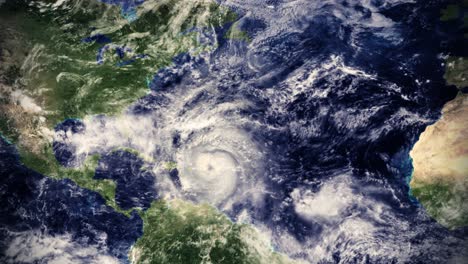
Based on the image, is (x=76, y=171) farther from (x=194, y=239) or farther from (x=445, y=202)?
(x=445, y=202)

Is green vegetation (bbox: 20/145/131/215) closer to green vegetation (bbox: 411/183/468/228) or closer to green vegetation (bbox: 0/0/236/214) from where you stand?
green vegetation (bbox: 0/0/236/214)

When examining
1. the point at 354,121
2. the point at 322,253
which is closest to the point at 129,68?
the point at 354,121

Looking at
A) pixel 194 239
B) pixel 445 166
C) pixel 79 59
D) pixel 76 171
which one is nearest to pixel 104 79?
pixel 79 59

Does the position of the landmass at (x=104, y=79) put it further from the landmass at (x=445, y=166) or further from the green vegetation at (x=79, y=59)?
the landmass at (x=445, y=166)

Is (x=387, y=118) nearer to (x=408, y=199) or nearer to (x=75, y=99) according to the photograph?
(x=408, y=199)

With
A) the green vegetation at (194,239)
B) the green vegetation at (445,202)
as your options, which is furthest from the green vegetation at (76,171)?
the green vegetation at (445,202)

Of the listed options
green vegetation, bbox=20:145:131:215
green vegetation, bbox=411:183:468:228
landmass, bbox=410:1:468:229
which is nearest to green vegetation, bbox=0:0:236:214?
green vegetation, bbox=20:145:131:215
